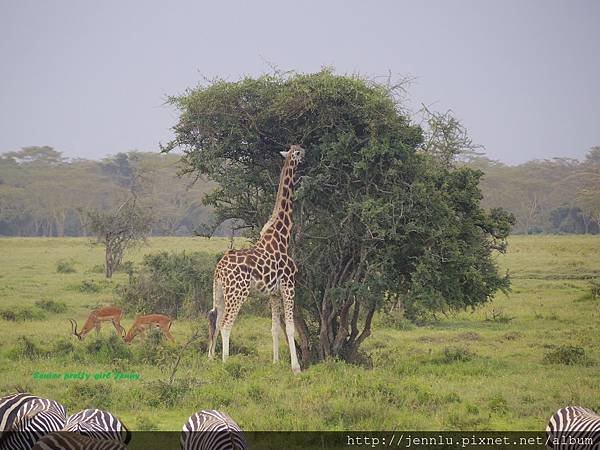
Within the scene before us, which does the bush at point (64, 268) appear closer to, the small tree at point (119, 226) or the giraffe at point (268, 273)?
the small tree at point (119, 226)

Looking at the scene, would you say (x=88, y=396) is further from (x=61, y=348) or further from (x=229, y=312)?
(x=61, y=348)

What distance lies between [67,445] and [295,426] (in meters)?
3.68

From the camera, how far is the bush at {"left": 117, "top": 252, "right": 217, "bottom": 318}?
17.4m

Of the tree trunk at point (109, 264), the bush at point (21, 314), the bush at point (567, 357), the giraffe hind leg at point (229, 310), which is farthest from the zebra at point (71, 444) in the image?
the tree trunk at point (109, 264)

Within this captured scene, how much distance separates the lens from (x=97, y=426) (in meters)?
6.64

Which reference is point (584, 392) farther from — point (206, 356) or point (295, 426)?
point (206, 356)

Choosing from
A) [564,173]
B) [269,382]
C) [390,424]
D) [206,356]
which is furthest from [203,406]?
[564,173]

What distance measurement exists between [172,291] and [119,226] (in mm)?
8342

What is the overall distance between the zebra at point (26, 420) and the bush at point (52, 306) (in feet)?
35.3

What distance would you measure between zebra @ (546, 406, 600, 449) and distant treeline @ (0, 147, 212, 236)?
4206 cm

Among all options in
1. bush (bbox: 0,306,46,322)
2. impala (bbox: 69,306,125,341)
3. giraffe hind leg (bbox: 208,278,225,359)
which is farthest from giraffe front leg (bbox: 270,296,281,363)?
bush (bbox: 0,306,46,322)

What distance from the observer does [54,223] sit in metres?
55.9

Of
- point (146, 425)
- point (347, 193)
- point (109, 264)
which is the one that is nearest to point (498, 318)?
point (347, 193)

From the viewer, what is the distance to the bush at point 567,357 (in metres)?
12.4
